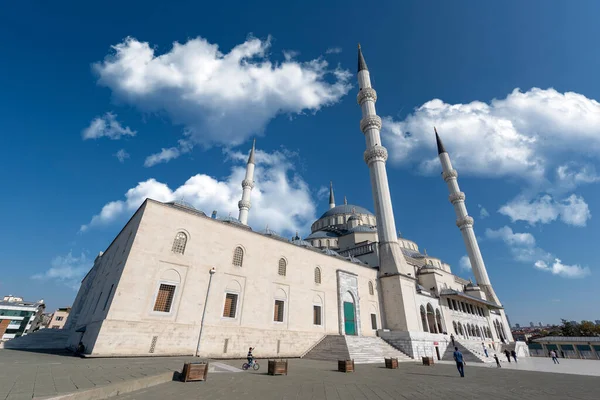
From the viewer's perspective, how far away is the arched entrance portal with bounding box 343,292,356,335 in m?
21.5

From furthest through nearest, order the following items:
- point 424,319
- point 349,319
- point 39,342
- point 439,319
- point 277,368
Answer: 1. point 439,319
2. point 424,319
3. point 349,319
4. point 39,342
5. point 277,368

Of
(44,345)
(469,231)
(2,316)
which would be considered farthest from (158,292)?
(2,316)

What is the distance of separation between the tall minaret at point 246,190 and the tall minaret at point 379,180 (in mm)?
13020

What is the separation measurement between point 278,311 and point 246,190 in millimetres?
16243

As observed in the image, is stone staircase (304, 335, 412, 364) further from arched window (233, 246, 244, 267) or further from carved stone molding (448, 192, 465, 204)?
carved stone molding (448, 192, 465, 204)

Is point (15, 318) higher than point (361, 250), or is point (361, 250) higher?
point (361, 250)

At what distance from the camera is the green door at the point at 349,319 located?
21.5 meters

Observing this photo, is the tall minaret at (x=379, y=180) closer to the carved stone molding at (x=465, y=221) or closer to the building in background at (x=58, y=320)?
the carved stone molding at (x=465, y=221)

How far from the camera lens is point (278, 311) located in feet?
60.5

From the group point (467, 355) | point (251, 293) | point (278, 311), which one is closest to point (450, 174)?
point (467, 355)

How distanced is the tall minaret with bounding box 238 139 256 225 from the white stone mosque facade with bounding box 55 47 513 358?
0.13m

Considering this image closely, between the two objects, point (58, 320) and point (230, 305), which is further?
point (58, 320)

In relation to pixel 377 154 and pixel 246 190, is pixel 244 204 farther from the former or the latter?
pixel 377 154

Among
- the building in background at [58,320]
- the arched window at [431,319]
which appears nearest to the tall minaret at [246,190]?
the arched window at [431,319]
